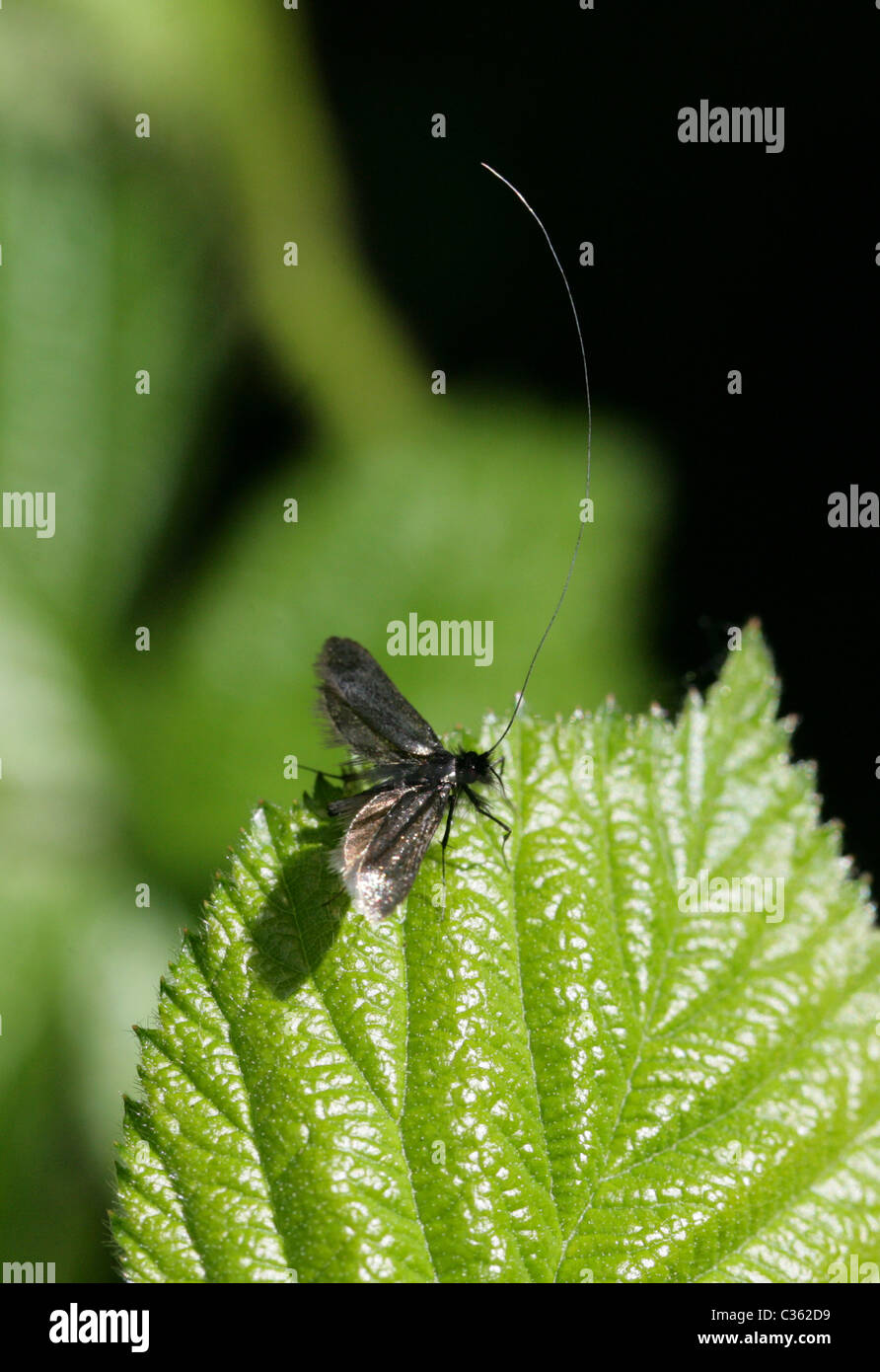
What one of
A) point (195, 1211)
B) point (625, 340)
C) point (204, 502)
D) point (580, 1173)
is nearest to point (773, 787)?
point (580, 1173)

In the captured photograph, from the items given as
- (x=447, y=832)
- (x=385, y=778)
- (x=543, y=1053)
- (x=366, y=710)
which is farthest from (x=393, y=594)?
(x=543, y=1053)

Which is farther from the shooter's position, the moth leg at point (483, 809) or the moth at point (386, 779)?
the moth leg at point (483, 809)

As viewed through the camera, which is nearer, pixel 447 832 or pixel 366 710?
pixel 447 832

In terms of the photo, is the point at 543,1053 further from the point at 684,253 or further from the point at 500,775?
the point at 684,253

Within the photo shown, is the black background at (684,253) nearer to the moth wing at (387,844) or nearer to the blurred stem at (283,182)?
the blurred stem at (283,182)

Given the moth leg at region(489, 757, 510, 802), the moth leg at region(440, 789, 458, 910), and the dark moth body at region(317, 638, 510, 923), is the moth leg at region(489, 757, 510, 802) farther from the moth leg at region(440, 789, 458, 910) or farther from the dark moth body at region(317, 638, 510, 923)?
the moth leg at region(440, 789, 458, 910)

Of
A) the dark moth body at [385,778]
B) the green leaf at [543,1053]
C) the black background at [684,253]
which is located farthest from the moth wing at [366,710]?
the black background at [684,253]

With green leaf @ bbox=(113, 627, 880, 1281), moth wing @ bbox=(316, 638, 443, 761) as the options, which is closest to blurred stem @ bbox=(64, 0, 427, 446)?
moth wing @ bbox=(316, 638, 443, 761)
